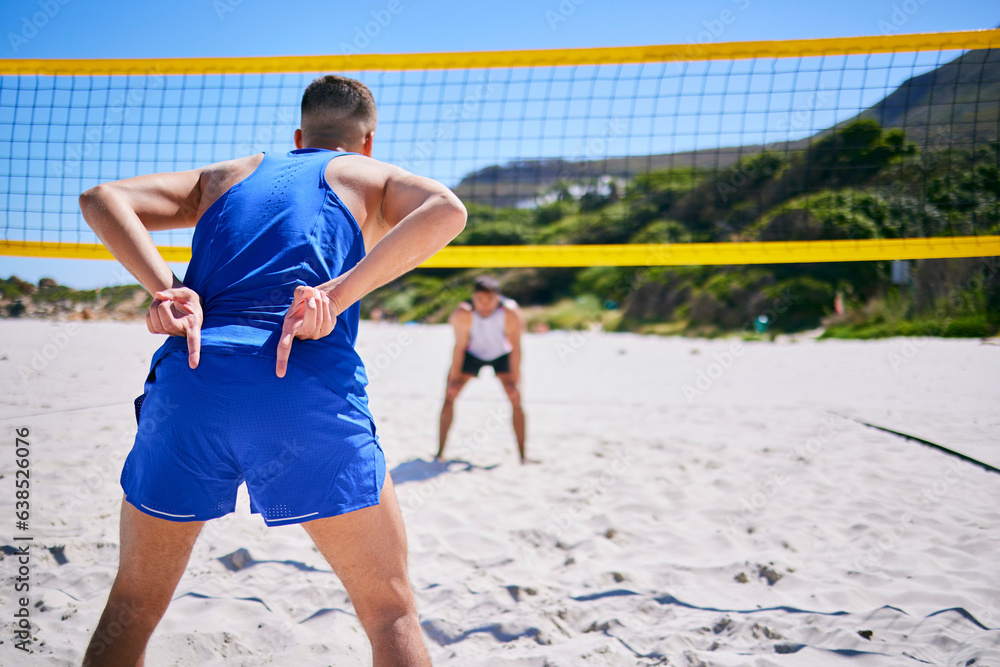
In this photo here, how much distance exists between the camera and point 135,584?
1.08m

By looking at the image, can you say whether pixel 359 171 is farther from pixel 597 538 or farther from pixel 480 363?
pixel 480 363

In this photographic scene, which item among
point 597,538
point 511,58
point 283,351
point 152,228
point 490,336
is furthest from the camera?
point 490,336

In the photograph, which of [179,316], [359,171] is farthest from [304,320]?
[359,171]

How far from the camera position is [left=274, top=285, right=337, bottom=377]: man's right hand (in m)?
0.99

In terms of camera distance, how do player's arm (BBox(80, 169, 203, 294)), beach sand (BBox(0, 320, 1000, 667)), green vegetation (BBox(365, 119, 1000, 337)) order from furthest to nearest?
green vegetation (BBox(365, 119, 1000, 337))
beach sand (BBox(0, 320, 1000, 667))
player's arm (BBox(80, 169, 203, 294))

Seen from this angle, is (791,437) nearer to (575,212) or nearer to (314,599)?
(314,599)

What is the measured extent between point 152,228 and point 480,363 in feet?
9.64

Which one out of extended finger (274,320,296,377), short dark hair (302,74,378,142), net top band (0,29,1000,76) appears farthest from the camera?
net top band (0,29,1000,76)

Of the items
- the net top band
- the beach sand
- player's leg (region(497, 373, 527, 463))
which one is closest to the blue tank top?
the beach sand

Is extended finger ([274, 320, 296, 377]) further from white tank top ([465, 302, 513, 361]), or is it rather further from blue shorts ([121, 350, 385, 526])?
white tank top ([465, 302, 513, 361])

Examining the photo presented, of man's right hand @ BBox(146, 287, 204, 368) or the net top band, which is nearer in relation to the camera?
man's right hand @ BBox(146, 287, 204, 368)

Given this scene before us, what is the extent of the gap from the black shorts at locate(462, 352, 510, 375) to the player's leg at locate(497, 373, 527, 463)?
5cm

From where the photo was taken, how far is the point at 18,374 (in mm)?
2850

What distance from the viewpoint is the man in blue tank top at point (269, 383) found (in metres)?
1.00
